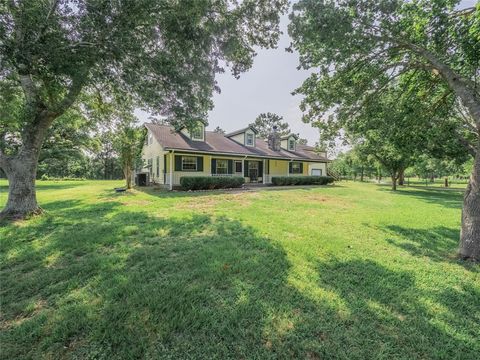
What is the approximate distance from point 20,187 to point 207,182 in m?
9.27

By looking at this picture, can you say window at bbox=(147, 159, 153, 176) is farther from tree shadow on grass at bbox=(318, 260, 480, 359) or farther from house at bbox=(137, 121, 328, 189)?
tree shadow on grass at bbox=(318, 260, 480, 359)

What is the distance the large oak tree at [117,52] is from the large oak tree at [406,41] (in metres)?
2.06

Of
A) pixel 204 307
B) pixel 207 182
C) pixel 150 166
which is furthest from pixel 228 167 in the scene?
pixel 204 307

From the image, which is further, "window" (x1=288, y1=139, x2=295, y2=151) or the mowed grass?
"window" (x1=288, y1=139, x2=295, y2=151)

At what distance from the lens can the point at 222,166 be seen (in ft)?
59.1

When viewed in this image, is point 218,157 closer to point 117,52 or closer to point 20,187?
point 20,187

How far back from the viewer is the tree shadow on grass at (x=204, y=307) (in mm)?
2072

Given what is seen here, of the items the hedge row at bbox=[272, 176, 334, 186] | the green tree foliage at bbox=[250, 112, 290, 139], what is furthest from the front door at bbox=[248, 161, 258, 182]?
the green tree foliage at bbox=[250, 112, 290, 139]

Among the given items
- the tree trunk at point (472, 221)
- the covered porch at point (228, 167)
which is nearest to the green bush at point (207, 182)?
the covered porch at point (228, 167)

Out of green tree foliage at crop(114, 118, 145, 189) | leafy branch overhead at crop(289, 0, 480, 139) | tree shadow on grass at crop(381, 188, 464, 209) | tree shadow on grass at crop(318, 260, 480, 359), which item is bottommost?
tree shadow on grass at crop(318, 260, 480, 359)

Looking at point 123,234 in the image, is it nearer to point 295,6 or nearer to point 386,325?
point 386,325

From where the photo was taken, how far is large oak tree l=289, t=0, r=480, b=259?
426cm

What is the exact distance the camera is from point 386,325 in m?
2.40

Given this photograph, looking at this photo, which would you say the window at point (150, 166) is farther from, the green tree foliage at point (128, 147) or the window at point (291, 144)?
the window at point (291, 144)
